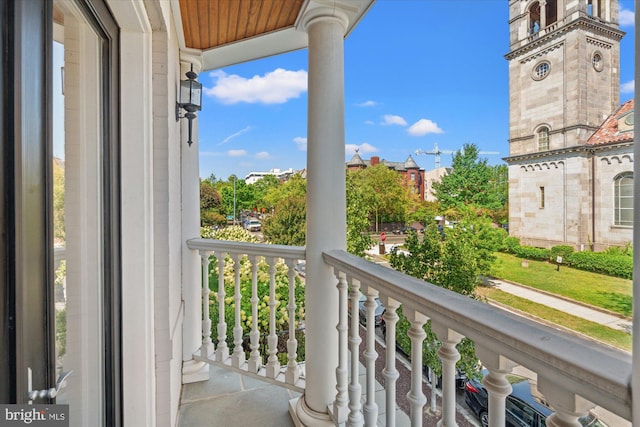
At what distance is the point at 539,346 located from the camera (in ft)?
2.04

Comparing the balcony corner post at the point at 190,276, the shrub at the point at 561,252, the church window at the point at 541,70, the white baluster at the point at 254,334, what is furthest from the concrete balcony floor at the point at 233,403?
the church window at the point at 541,70

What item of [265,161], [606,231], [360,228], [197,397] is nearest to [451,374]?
[606,231]

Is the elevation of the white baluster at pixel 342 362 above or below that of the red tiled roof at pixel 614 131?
below

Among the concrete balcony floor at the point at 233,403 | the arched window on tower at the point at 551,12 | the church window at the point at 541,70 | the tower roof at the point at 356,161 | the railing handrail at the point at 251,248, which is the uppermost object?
the arched window on tower at the point at 551,12

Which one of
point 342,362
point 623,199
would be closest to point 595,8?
point 623,199

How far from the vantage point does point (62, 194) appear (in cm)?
97

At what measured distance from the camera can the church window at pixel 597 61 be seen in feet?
2.75

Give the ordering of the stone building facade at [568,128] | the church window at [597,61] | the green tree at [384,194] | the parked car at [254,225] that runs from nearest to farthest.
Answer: the stone building facade at [568,128] < the church window at [597,61] < the green tree at [384,194] < the parked car at [254,225]

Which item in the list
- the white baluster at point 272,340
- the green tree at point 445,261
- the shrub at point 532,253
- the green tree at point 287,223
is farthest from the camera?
the green tree at point 287,223

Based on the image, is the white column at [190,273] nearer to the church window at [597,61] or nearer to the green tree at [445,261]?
the green tree at [445,261]

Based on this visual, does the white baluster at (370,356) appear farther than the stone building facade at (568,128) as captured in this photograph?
Yes

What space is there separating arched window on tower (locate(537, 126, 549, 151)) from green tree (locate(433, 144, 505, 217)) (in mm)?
233

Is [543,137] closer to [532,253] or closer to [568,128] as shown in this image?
[568,128]

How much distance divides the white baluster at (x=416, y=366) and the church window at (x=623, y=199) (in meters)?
0.59
